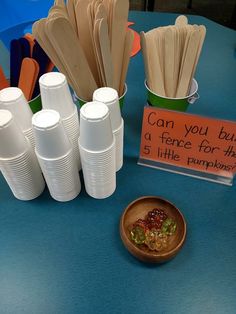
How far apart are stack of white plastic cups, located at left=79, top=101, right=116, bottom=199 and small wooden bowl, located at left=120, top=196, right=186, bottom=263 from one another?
0.06 meters

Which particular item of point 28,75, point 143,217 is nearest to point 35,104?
point 28,75

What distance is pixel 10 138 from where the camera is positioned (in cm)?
35

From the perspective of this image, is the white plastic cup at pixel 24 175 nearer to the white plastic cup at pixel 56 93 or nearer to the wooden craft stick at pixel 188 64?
the white plastic cup at pixel 56 93

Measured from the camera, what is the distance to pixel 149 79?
0.49 meters

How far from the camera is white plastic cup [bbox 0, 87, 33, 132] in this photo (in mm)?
367

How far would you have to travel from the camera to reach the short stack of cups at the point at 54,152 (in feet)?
1.10

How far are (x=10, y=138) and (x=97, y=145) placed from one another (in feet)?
0.38

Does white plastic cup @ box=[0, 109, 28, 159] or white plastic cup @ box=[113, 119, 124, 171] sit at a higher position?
white plastic cup @ box=[0, 109, 28, 159]

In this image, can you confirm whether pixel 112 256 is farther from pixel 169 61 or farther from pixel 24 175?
pixel 169 61

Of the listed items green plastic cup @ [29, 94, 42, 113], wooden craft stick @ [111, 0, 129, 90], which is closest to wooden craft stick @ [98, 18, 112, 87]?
wooden craft stick @ [111, 0, 129, 90]

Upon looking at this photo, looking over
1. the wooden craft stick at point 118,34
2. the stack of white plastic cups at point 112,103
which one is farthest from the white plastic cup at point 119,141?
the wooden craft stick at point 118,34

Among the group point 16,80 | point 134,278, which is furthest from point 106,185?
point 16,80

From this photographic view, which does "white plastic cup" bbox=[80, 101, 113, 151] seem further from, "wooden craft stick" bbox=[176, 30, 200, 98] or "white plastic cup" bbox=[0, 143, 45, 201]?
"wooden craft stick" bbox=[176, 30, 200, 98]

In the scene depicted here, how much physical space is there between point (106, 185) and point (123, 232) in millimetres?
85
